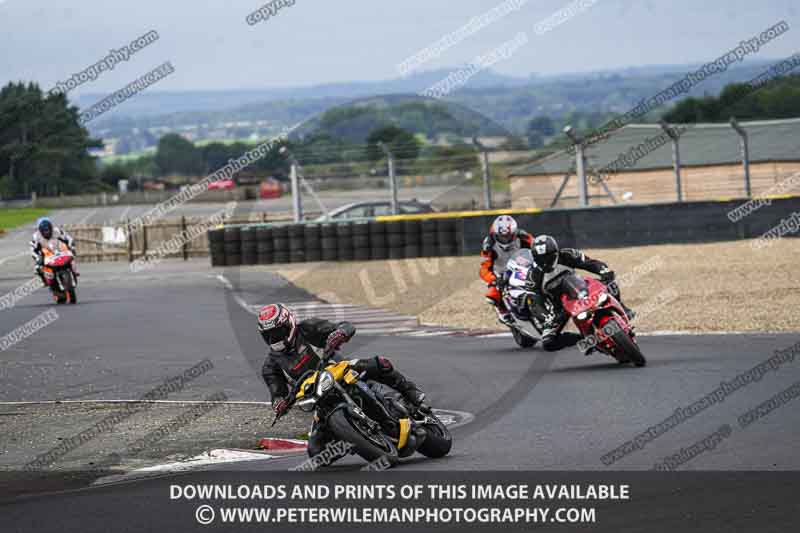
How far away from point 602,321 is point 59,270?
1341 cm

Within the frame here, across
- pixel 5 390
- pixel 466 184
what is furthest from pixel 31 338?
pixel 466 184

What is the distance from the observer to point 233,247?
31.1m

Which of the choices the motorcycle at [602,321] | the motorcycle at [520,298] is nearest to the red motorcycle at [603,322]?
the motorcycle at [602,321]

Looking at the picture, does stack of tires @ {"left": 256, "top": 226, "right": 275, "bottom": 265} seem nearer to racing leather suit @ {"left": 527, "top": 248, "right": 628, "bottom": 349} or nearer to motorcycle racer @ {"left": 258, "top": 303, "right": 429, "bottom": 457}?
racing leather suit @ {"left": 527, "top": 248, "right": 628, "bottom": 349}

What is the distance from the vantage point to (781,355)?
13188 millimetres

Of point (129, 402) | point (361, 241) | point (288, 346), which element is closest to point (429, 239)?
point (361, 241)

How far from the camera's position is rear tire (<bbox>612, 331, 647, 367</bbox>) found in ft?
42.6

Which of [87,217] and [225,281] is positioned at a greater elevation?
[87,217]

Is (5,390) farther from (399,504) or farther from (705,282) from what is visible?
(705,282)

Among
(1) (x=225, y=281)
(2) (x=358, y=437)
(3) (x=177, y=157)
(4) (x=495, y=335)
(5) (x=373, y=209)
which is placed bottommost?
(4) (x=495, y=335)

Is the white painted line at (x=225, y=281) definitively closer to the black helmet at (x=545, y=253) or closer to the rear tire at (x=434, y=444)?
the black helmet at (x=545, y=253)

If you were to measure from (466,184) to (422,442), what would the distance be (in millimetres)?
28654

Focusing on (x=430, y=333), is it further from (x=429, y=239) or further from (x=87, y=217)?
(x=87, y=217)

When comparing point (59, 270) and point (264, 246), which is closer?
point (59, 270)
